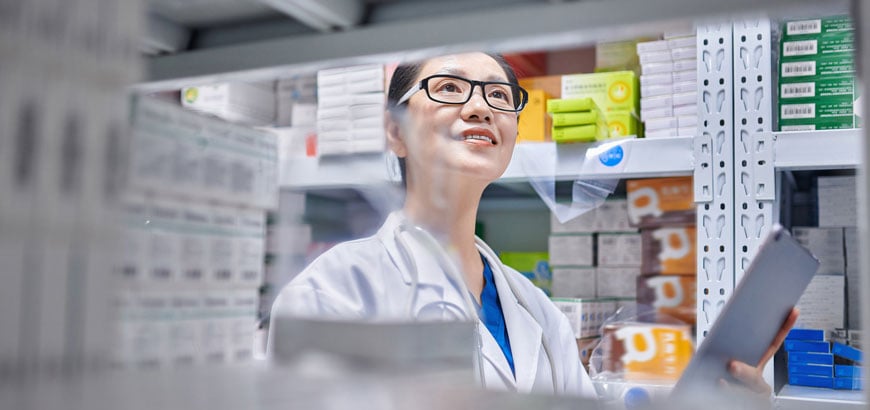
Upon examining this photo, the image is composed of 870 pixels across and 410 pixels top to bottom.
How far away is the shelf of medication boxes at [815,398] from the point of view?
3.82ft

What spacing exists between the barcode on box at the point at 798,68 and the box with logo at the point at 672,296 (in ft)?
1.44

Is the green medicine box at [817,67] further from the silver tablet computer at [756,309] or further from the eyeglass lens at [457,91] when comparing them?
the silver tablet computer at [756,309]

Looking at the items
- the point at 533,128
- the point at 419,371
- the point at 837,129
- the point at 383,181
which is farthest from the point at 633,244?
the point at 419,371

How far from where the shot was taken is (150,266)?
1.30 feet

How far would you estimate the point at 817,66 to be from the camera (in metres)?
1.32

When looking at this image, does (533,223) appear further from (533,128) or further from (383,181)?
(383,181)

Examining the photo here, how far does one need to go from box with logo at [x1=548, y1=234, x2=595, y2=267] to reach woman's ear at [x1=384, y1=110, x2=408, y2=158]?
1.73 ft

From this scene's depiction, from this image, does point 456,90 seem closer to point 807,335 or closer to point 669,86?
point 669,86

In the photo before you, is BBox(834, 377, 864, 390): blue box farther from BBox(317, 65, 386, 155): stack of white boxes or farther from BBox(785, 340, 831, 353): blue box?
BBox(317, 65, 386, 155): stack of white boxes

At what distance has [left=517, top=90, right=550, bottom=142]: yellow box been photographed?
1.51 meters

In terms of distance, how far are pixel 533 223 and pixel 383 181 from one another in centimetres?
93

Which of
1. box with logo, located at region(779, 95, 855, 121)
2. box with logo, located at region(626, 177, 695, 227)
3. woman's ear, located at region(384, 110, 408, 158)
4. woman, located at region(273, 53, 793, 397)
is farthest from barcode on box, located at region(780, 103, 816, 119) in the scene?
woman's ear, located at region(384, 110, 408, 158)

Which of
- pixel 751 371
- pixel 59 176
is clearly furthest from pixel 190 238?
pixel 751 371

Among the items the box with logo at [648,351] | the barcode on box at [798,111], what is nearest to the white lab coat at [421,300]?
the box with logo at [648,351]
